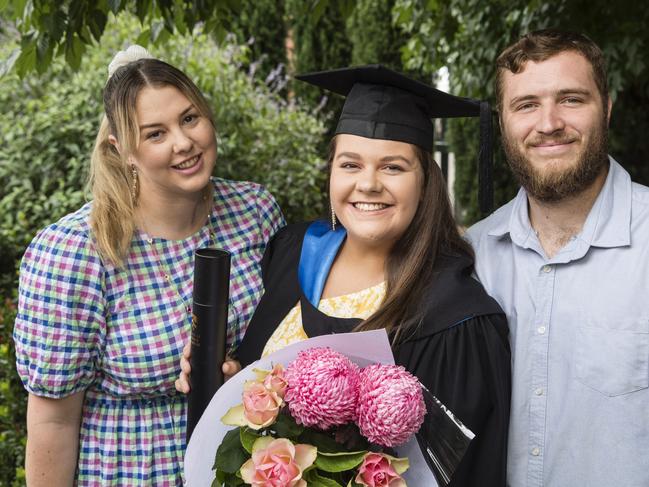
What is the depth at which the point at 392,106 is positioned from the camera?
7.38ft

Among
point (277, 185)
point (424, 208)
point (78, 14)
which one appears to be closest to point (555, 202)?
point (424, 208)

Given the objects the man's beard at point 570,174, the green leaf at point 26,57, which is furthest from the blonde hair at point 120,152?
the man's beard at point 570,174

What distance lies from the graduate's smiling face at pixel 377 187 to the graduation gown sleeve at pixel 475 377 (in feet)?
1.16

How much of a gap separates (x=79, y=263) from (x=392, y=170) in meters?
0.94

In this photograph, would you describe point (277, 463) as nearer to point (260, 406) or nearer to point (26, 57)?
point (260, 406)

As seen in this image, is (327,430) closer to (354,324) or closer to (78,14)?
(354,324)

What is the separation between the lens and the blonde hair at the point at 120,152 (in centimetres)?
235

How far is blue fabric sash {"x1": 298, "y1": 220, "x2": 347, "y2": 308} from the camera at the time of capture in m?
2.40

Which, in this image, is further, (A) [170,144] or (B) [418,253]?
(A) [170,144]

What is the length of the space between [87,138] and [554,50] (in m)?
3.86

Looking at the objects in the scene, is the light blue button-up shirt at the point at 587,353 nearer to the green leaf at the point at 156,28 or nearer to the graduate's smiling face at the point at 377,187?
the graduate's smiling face at the point at 377,187

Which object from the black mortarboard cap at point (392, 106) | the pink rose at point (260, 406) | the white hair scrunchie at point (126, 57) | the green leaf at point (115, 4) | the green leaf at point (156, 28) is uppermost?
the green leaf at point (156, 28)

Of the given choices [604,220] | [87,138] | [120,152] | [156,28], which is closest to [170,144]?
[120,152]

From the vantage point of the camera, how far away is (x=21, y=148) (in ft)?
17.4
